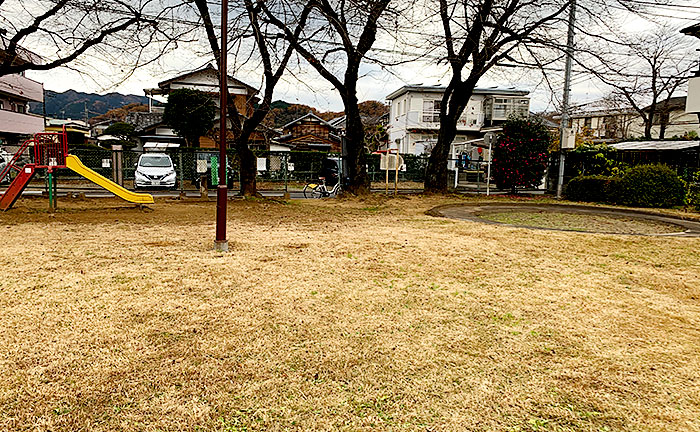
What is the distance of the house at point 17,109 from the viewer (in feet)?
86.8

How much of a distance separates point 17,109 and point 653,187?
38275mm

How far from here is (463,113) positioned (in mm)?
31422

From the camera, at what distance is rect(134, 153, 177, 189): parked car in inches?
601

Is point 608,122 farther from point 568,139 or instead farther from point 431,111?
point 568,139

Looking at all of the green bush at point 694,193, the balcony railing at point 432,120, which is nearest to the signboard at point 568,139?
the green bush at point 694,193

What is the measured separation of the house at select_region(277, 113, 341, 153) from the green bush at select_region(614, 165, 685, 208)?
25.7 metres

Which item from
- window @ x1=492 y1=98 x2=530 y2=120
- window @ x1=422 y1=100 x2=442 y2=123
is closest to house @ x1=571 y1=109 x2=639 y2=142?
window @ x1=492 y1=98 x2=530 y2=120

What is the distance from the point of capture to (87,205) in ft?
34.1

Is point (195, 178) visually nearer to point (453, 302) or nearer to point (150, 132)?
point (150, 132)

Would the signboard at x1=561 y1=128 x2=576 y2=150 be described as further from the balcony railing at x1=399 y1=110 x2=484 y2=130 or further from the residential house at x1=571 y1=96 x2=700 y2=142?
the residential house at x1=571 y1=96 x2=700 y2=142

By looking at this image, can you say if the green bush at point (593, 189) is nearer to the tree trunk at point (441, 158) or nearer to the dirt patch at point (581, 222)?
the dirt patch at point (581, 222)

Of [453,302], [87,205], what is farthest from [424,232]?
[87,205]

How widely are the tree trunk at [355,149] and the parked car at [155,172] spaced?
6.92 m

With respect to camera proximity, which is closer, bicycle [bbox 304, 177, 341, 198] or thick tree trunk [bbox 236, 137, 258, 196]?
thick tree trunk [bbox 236, 137, 258, 196]
